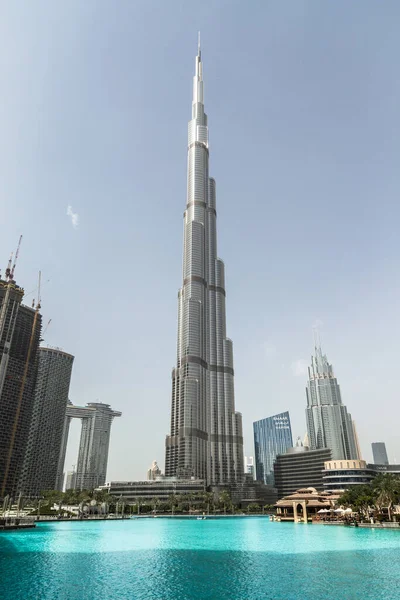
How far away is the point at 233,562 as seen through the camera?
5109cm

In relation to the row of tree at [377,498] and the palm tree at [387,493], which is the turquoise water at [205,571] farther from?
the row of tree at [377,498]

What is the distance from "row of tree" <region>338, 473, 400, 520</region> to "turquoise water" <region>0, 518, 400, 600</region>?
38.6 metres

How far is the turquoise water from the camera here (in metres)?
34.8

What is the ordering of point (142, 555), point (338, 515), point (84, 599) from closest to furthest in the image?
point (84, 599), point (142, 555), point (338, 515)

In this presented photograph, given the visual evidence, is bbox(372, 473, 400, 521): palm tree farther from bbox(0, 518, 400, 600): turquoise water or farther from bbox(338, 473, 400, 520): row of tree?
bbox(0, 518, 400, 600): turquoise water

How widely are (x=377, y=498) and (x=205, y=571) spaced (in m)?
81.7

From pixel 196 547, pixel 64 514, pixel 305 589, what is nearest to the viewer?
pixel 305 589

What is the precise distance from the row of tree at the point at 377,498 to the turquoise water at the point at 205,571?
38650 mm

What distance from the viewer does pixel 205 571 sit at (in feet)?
148

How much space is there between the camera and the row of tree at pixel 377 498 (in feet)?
338

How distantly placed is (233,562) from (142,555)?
14.1m

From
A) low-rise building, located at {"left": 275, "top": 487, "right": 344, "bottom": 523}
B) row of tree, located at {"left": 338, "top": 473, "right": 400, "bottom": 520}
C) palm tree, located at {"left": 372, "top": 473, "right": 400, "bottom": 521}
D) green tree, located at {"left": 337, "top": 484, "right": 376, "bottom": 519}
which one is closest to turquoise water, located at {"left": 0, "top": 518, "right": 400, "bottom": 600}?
palm tree, located at {"left": 372, "top": 473, "right": 400, "bottom": 521}

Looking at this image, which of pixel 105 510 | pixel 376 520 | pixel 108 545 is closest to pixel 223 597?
pixel 108 545

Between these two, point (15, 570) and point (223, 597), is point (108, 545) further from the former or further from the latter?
point (223, 597)
